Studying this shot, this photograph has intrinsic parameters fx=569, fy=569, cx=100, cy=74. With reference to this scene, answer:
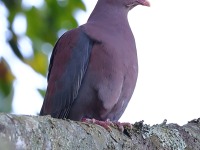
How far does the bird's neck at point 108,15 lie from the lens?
407 cm

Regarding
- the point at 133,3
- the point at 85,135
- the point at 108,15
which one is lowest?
the point at 85,135

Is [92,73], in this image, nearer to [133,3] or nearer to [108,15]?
[108,15]

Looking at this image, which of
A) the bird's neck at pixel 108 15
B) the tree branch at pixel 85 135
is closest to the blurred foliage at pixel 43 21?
the bird's neck at pixel 108 15

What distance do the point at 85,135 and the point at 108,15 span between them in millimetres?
2148

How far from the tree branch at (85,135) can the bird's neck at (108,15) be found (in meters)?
1.43

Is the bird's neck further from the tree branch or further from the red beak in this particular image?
the tree branch

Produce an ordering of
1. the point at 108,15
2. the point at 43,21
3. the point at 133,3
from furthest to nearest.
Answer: the point at 133,3, the point at 108,15, the point at 43,21

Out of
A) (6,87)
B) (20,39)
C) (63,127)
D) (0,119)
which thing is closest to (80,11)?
(20,39)

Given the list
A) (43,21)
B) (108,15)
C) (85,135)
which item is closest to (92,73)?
(43,21)

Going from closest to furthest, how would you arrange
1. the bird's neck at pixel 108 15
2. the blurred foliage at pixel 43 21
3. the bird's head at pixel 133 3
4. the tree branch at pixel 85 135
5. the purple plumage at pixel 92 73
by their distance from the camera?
the tree branch at pixel 85 135
the blurred foliage at pixel 43 21
the purple plumage at pixel 92 73
the bird's neck at pixel 108 15
the bird's head at pixel 133 3

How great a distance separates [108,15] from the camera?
4176 millimetres

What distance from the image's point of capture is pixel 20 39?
3.30 m

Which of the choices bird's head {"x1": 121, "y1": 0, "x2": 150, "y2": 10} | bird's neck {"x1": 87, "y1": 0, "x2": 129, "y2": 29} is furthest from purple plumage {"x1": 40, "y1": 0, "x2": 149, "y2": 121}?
bird's head {"x1": 121, "y1": 0, "x2": 150, "y2": 10}

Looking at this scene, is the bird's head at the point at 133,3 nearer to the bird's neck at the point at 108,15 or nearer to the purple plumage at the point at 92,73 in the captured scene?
the bird's neck at the point at 108,15
